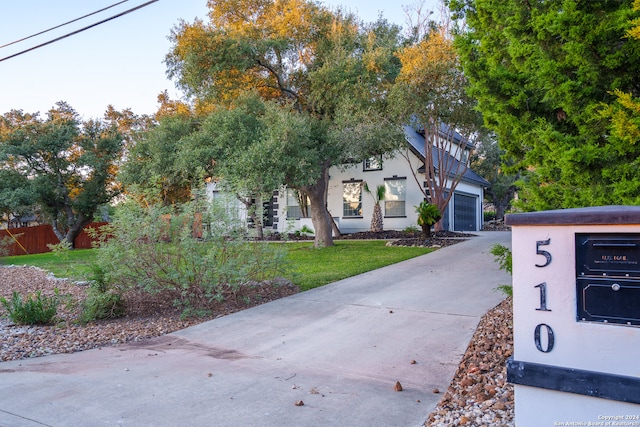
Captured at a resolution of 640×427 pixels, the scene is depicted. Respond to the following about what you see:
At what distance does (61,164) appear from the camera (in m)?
23.9

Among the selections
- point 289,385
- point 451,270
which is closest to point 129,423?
point 289,385

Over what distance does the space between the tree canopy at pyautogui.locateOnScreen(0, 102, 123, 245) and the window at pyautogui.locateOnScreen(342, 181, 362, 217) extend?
11.9 m

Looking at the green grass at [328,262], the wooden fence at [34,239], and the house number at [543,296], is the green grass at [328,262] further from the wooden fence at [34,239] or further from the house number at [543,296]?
the wooden fence at [34,239]

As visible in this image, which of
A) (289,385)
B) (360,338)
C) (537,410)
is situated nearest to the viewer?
(537,410)

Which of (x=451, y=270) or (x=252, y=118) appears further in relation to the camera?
(x=252, y=118)

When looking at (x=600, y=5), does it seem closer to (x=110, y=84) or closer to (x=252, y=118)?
(x=252, y=118)

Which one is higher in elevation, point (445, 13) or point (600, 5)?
point (445, 13)

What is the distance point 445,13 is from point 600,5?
11.5 m

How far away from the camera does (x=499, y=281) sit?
331 inches

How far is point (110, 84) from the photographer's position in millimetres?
12969

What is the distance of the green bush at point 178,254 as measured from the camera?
7152mm

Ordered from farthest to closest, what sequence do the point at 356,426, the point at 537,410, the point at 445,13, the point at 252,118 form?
the point at 445,13 < the point at 252,118 < the point at 356,426 < the point at 537,410

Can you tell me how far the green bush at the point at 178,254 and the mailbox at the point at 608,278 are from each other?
526 centimetres

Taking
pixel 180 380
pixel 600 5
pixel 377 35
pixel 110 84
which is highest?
pixel 377 35
